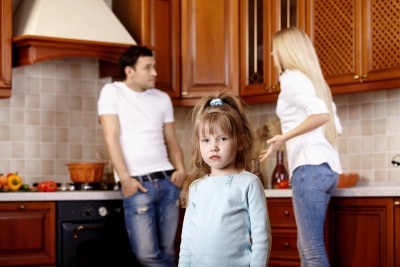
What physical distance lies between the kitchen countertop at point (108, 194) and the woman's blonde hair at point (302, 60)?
0.38 m

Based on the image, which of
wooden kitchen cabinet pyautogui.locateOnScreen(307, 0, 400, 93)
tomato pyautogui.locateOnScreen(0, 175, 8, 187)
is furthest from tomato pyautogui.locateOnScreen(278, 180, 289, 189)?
tomato pyautogui.locateOnScreen(0, 175, 8, 187)

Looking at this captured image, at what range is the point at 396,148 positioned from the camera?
4543mm

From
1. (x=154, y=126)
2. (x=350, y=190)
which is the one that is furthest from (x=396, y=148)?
(x=154, y=126)

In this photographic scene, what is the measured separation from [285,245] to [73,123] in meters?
1.57

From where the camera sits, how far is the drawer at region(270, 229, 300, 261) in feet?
14.4

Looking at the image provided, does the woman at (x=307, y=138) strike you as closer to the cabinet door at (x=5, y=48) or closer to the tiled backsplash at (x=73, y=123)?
the tiled backsplash at (x=73, y=123)

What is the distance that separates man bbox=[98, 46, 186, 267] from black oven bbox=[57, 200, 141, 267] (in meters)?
0.21

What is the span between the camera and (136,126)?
438 centimetres

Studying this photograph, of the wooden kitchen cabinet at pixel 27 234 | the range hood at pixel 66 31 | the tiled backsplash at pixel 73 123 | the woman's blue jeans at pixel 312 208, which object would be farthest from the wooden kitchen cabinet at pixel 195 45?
the woman's blue jeans at pixel 312 208

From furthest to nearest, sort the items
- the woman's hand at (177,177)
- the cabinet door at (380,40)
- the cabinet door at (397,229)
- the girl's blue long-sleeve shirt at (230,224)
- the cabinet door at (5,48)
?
1. the cabinet door at (5,48)
2. the woman's hand at (177,177)
3. the cabinet door at (380,40)
4. the cabinet door at (397,229)
5. the girl's blue long-sleeve shirt at (230,224)

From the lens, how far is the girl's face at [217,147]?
2664 millimetres

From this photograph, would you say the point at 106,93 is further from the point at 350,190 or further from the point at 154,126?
the point at 350,190

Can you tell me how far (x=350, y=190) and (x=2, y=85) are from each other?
1.99 m

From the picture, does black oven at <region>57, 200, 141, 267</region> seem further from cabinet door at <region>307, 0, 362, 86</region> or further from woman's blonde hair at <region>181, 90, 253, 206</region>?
woman's blonde hair at <region>181, 90, 253, 206</region>
